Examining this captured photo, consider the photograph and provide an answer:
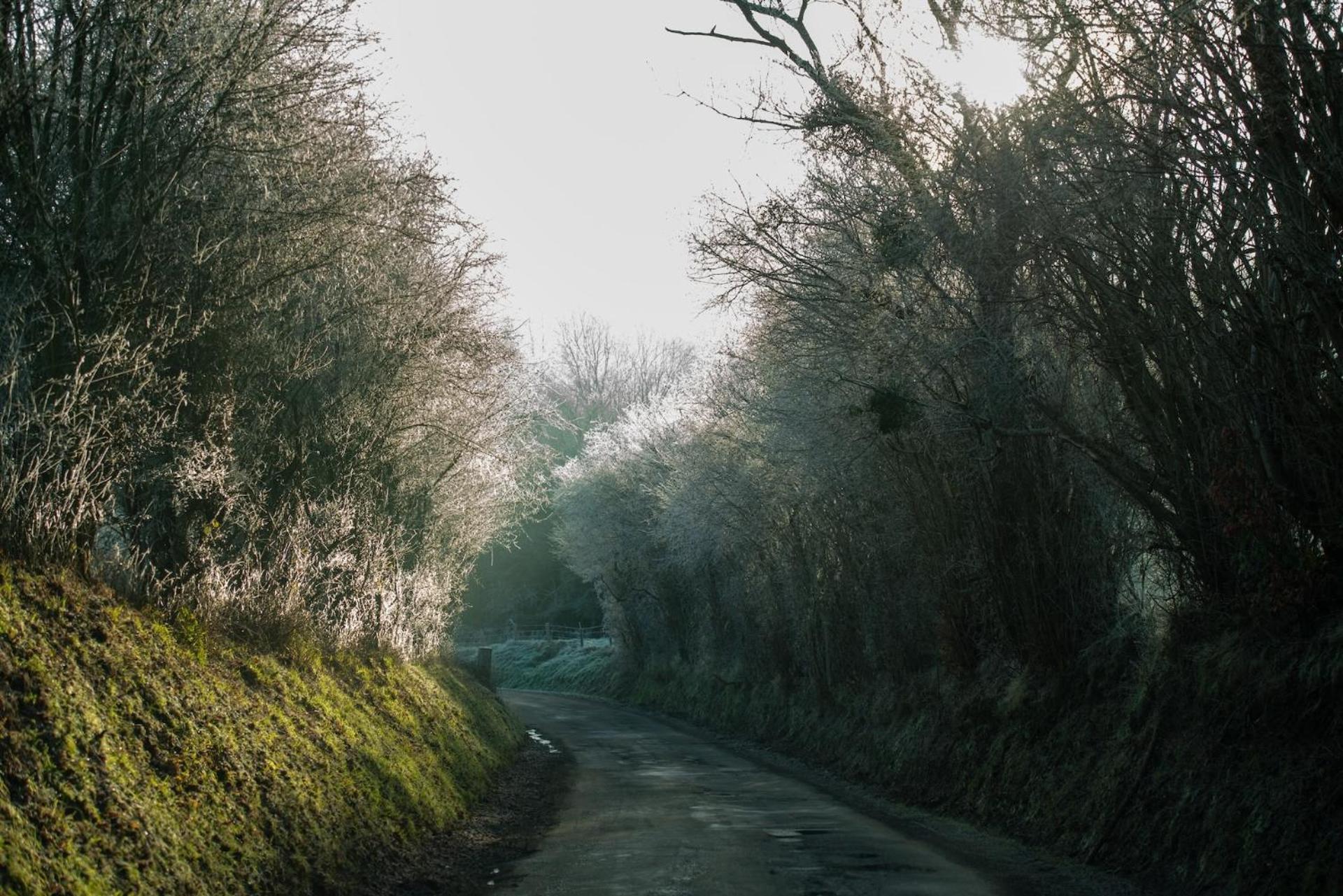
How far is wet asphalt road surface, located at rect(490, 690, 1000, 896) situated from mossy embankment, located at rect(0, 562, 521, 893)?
1.64m

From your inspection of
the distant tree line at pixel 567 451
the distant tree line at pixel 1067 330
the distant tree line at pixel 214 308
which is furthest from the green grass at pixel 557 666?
the distant tree line at pixel 214 308

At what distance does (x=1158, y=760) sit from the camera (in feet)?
35.9

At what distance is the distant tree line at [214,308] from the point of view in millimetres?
8438

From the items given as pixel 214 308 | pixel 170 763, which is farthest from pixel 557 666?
pixel 170 763

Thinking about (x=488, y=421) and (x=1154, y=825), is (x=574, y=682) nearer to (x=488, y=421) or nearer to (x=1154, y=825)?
(x=488, y=421)

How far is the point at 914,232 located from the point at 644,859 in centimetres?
743

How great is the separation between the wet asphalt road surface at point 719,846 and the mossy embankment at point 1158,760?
4.93 feet

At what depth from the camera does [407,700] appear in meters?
15.4

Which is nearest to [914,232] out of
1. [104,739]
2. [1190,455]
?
[1190,455]

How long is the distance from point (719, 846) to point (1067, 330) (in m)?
6.16

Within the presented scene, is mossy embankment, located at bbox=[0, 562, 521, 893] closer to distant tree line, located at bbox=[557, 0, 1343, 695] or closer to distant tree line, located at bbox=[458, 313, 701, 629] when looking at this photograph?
distant tree line, located at bbox=[557, 0, 1343, 695]

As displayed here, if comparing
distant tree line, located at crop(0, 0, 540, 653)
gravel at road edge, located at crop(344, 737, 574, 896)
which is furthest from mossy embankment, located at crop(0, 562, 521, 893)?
distant tree line, located at crop(0, 0, 540, 653)

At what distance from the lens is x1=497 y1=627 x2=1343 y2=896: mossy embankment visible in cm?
857

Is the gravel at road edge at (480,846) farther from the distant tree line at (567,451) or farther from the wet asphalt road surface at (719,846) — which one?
the distant tree line at (567,451)
